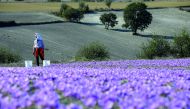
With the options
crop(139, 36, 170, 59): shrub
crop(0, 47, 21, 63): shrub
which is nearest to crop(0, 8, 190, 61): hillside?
crop(139, 36, 170, 59): shrub

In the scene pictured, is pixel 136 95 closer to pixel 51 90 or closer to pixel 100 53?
pixel 51 90

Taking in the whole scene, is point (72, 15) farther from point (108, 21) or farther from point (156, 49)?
point (156, 49)

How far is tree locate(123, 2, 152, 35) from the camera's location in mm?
132750

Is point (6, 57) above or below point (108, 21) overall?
above

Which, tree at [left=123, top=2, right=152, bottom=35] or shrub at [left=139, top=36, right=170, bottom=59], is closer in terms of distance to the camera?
shrub at [left=139, top=36, right=170, bottom=59]

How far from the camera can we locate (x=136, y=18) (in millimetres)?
139375

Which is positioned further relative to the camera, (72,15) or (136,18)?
(72,15)

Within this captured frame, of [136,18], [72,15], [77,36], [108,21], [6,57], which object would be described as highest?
[6,57]

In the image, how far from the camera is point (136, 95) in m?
8.36

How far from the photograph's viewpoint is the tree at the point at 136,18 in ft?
436

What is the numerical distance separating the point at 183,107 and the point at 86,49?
43.6 m

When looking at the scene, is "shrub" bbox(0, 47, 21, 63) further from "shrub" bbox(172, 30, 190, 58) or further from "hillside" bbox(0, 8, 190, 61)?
"shrub" bbox(172, 30, 190, 58)

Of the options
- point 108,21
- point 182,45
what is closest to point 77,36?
point 108,21

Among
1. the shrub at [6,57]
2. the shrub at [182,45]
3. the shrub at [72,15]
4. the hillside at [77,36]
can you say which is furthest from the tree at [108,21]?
the shrub at [6,57]
